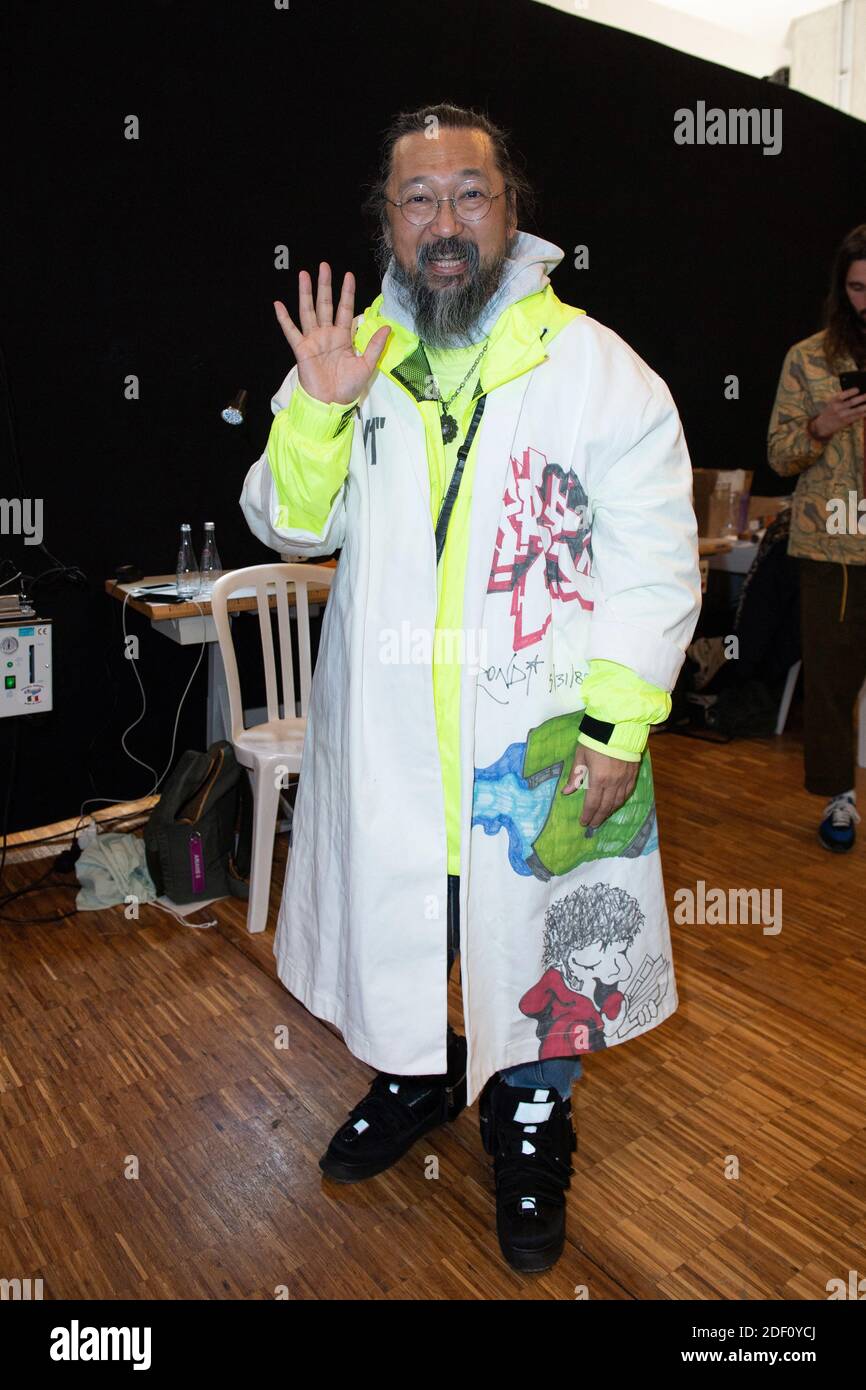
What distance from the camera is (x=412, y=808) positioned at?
1.51 metres

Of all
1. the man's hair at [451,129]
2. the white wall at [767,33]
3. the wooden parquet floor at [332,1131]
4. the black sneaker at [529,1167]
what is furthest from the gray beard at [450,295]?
the white wall at [767,33]

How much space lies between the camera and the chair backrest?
273 cm

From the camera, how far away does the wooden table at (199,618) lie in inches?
113

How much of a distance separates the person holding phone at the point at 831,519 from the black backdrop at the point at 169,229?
1.57 meters

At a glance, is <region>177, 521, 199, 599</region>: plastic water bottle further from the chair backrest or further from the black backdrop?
the chair backrest

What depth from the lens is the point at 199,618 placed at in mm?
2926

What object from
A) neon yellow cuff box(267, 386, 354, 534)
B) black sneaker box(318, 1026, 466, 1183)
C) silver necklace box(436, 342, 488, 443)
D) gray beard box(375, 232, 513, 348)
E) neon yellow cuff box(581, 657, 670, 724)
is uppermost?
gray beard box(375, 232, 513, 348)

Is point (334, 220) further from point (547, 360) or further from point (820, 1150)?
point (820, 1150)

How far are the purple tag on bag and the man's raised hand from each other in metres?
1.71

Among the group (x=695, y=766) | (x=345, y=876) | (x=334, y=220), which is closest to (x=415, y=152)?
(x=345, y=876)

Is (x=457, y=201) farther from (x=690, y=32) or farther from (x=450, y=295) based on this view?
(x=690, y=32)

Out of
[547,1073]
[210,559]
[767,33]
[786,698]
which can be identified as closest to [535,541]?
[547,1073]

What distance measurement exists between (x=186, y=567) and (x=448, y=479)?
74.4 inches

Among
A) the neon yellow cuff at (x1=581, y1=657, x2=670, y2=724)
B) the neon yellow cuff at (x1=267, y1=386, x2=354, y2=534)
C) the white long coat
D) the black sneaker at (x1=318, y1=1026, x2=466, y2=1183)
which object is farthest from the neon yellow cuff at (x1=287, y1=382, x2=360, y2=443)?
the black sneaker at (x1=318, y1=1026, x2=466, y2=1183)
